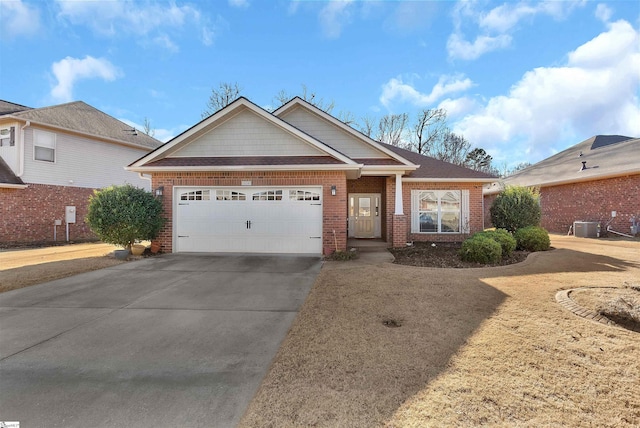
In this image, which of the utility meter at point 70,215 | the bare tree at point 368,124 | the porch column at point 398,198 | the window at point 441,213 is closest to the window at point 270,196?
the porch column at point 398,198

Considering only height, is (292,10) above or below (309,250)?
above

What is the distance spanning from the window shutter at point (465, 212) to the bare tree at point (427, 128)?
2256 centimetres

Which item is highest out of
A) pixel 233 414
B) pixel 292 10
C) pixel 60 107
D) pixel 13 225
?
pixel 292 10

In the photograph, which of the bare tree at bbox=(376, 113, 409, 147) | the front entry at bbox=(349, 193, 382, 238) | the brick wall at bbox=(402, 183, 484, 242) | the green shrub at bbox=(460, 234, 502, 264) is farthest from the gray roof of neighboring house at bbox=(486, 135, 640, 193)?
the bare tree at bbox=(376, 113, 409, 147)

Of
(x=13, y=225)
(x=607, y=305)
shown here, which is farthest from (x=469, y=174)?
(x=13, y=225)

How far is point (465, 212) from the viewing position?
44.3ft

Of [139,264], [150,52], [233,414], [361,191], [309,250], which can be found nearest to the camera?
[233,414]

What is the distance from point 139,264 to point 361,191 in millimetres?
10183

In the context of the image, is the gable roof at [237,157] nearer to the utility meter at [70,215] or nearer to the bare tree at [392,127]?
the utility meter at [70,215]

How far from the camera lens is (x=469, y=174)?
1351 cm

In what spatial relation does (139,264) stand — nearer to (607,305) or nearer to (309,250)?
(309,250)

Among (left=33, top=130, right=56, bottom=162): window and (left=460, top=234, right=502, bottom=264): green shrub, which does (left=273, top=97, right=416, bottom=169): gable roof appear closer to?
(left=460, top=234, right=502, bottom=264): green shrub

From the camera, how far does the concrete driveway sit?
8.28 ft

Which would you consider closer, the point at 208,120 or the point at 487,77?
the point at 208,120
